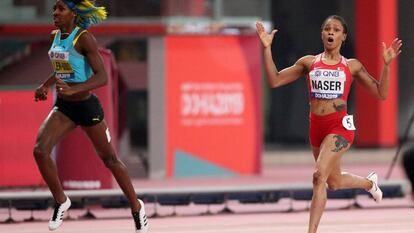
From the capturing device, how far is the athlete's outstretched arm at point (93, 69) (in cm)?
1003

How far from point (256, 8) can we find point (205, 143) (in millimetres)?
2616

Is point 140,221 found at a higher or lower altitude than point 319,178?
lower

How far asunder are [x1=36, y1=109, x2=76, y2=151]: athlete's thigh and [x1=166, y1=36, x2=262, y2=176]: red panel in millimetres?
9498

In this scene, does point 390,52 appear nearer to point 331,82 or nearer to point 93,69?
point 331,82

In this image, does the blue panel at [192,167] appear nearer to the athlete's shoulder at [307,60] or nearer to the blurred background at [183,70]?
the blurred background at [183,70]

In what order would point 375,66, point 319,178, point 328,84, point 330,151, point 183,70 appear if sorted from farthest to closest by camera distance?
point 375,66 → point 183,70 → point 328,84 → point 330,151 → point 319,178

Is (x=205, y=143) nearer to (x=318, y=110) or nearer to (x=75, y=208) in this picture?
(x=75, y=208)

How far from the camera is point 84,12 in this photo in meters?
10.4

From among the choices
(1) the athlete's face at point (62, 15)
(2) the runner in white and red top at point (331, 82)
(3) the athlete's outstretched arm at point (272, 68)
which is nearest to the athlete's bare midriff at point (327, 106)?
(2) the runner in white and red top at point (331, 82)

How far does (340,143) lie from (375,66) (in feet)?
56.2

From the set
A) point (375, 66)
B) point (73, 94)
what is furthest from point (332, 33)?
point (375, 66)

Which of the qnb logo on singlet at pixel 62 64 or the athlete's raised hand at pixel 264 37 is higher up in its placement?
the athlete's raised hand at pixel 264 37

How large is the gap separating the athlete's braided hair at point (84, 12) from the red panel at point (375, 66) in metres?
16.9

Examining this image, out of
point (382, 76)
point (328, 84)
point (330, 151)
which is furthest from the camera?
point (382, 76)
